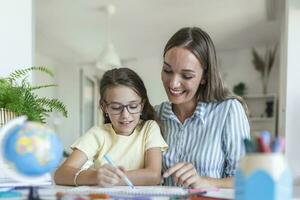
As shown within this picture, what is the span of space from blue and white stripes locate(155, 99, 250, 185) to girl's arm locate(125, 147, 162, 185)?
3.0 inches

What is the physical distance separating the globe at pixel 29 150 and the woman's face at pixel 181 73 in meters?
0.69

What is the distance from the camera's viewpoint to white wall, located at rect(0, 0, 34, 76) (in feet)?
5.25

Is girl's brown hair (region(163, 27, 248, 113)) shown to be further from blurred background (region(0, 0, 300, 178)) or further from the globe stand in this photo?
blurred background (region(0, 0, 300, 178))

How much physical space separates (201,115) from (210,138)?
82 mm

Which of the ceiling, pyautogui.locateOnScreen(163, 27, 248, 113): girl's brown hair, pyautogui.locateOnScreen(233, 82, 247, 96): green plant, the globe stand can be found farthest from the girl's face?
pyautogui.locateOnScreen(233, 82, 247, 96): green plant

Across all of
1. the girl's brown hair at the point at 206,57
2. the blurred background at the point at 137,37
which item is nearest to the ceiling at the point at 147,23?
the blurred background at the point at 137,37

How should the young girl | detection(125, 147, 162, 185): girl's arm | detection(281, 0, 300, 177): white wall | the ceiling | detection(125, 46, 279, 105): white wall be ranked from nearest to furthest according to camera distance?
detection(125, 147, 162, 185): girl's arm → the young girl → detection(281, 0, 300, 177): white wall → the ceiling → detection(125, 46, 279, 105): white wall

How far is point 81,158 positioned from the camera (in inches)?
45.8

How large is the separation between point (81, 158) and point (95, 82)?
5991mm

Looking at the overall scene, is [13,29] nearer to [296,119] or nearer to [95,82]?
[296,119]

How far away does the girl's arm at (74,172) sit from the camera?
1007 mm

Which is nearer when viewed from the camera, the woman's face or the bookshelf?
the woman's face

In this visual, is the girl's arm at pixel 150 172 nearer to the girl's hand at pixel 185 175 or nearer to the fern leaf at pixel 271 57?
the girl's hand at pixel 185 175

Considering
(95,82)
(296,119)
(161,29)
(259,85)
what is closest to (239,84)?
(259,85)
